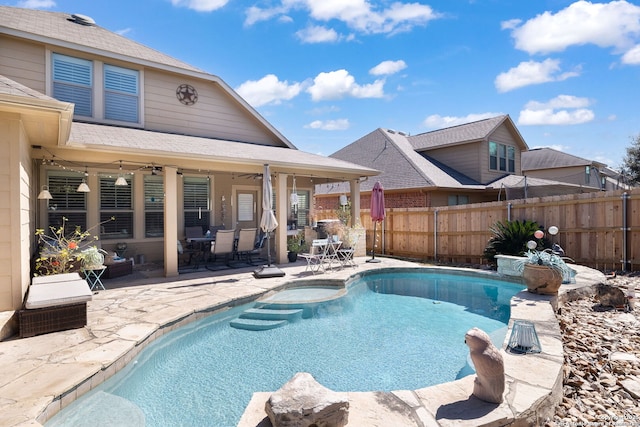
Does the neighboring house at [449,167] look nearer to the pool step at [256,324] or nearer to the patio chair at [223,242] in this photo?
the patio chair at [223,242]

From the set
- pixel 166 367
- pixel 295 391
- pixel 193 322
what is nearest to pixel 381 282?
pixel 193 322

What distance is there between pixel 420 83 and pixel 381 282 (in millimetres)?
12135

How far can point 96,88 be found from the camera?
9.77m

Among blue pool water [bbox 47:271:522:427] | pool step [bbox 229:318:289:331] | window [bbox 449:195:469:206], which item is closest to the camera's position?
blue pool water [bbox 47:271:522:427]

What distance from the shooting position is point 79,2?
454 inches

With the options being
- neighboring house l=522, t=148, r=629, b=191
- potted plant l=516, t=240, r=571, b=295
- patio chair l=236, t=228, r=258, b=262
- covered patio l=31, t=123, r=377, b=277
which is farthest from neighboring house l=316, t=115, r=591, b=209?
potted plant l=516, t=240, r=571, b=295

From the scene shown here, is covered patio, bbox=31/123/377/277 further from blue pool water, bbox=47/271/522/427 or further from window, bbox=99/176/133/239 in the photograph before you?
blue pool water, bbox=47/271/522/427

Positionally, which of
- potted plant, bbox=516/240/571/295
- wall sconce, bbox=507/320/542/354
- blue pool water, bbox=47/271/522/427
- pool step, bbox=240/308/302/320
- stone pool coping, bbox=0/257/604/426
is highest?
potted plant, bbox=516/240/571/295

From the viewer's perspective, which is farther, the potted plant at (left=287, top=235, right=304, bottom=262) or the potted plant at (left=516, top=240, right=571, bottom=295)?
the potted plant at (left=287, top=235, right=304, bottom=262)

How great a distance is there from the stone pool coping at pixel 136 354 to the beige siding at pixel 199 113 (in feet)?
20.3

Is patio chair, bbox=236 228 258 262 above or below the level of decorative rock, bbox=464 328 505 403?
above

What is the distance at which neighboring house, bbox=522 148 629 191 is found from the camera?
26281 millimetres

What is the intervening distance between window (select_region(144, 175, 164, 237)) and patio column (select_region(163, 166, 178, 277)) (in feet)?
8.57

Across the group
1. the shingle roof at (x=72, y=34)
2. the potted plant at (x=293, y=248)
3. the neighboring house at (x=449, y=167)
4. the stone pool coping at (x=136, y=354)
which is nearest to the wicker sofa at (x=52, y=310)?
the stone pool coping at (x=136, y=354)
